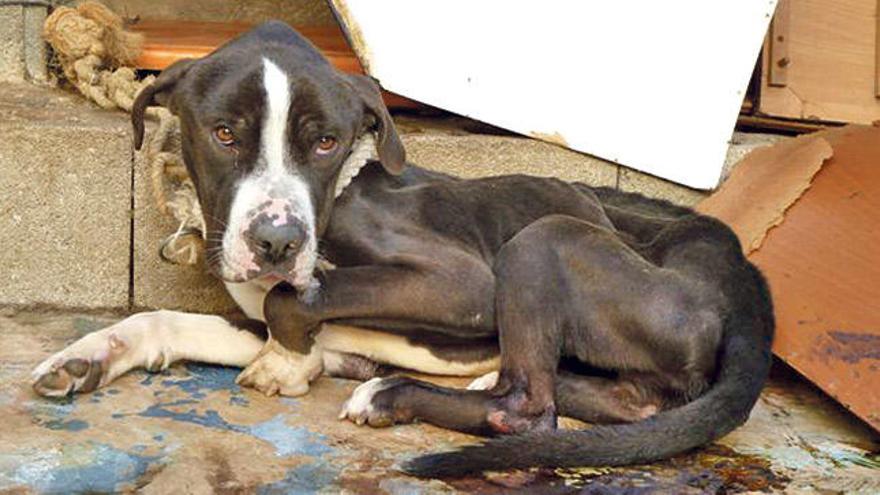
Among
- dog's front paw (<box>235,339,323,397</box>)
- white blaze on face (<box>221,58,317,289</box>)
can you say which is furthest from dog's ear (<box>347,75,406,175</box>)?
dog's front paw (<box>235,339,323,397</box>)

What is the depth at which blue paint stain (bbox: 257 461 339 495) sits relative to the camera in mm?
3477

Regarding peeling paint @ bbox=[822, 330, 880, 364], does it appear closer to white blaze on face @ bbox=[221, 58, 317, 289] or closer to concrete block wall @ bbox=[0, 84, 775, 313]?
concrete block wall @ bbox=[0, 84, 775, 313]

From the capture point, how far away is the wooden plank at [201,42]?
18.0ft

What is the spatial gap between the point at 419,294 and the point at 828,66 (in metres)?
2.72

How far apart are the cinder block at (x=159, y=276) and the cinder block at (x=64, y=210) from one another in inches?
1.7

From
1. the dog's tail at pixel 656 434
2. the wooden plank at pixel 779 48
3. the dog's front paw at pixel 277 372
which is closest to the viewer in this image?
the dog's tail at pixel 656 434

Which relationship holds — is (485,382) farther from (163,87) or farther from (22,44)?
(22,44)

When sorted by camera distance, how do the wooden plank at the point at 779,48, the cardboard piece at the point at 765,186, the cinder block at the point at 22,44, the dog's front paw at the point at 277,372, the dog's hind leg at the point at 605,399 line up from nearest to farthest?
the dog's hind leg at the point at 605,399 → the dog's front paw at the point at 277,372 → the cardboard piece at the point at 765,186 → the cinder block at the point at 22,44 → the wooden plank at the point at 779,48

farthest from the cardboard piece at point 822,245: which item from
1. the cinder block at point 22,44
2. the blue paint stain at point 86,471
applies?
the cinder block at point 22,44

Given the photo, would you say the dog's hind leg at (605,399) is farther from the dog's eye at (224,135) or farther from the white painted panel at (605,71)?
the white painted panel at (605,71)

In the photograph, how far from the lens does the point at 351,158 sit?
4.30 m

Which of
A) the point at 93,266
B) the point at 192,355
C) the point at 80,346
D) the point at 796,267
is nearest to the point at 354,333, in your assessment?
the point at 192,355

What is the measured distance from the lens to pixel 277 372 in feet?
13.9

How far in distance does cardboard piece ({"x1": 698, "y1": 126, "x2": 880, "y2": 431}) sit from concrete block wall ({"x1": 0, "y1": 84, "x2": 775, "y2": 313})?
1.14m
